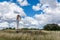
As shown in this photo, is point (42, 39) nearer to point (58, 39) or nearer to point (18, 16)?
point (58, 39)

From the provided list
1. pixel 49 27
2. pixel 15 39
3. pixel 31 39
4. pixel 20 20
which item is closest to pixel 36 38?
pixel 31 39

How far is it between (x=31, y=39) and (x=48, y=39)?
1271 millimetres

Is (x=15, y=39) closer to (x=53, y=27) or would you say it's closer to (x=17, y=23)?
(x=17, y=23)

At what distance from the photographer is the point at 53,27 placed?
70.8m

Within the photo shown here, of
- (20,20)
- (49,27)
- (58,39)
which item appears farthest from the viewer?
(49,27)

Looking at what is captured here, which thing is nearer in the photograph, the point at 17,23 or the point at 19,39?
the point at 19,39

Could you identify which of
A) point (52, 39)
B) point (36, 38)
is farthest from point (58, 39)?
point (36, 38)

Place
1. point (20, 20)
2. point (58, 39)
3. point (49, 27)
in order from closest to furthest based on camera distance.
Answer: point (58, 39) < point (20, 20) < point (49, 27)

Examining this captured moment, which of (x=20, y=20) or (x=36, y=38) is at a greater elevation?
(x=20, y=20)

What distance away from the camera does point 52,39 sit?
44.3 feet

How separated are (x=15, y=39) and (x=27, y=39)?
1.12m

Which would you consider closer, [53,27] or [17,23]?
[17,23]

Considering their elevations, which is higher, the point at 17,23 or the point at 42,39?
the point at 17,23

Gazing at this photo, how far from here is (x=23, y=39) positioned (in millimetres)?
13734
